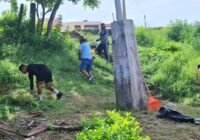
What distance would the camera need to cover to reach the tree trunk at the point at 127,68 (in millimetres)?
10188

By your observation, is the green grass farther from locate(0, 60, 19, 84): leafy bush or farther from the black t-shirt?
the black t-shirt

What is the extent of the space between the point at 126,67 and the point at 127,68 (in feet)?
0.11

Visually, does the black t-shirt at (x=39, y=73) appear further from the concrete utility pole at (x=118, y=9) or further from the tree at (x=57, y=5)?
the tree at (x=57, y=5)

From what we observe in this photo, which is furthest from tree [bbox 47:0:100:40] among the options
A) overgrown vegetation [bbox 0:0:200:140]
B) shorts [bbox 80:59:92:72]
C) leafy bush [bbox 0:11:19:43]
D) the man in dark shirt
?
the man in dark shirt

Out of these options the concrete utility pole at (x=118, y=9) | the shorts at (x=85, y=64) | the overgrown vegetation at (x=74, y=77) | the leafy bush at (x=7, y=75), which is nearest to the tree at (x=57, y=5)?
the overgrown vegetation at (x=74, y=77)

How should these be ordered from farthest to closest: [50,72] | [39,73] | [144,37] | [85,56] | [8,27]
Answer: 1. [144,37]
2. [8,27]
3. [85,56]
4. [50,72]
5. [39,73]

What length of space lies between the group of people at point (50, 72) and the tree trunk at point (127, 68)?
2.11m

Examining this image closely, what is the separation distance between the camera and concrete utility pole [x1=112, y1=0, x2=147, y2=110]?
10188 mm

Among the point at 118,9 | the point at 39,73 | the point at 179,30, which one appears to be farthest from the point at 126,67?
the point at 179,30

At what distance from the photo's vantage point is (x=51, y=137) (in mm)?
7656

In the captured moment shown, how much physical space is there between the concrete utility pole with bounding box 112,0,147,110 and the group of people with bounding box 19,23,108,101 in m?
2.11

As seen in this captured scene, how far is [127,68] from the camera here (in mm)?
10188

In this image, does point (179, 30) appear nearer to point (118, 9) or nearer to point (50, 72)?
point (50, 72)

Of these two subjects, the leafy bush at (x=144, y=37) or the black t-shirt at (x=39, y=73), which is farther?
the leafy bush at (x=144, y=37)
